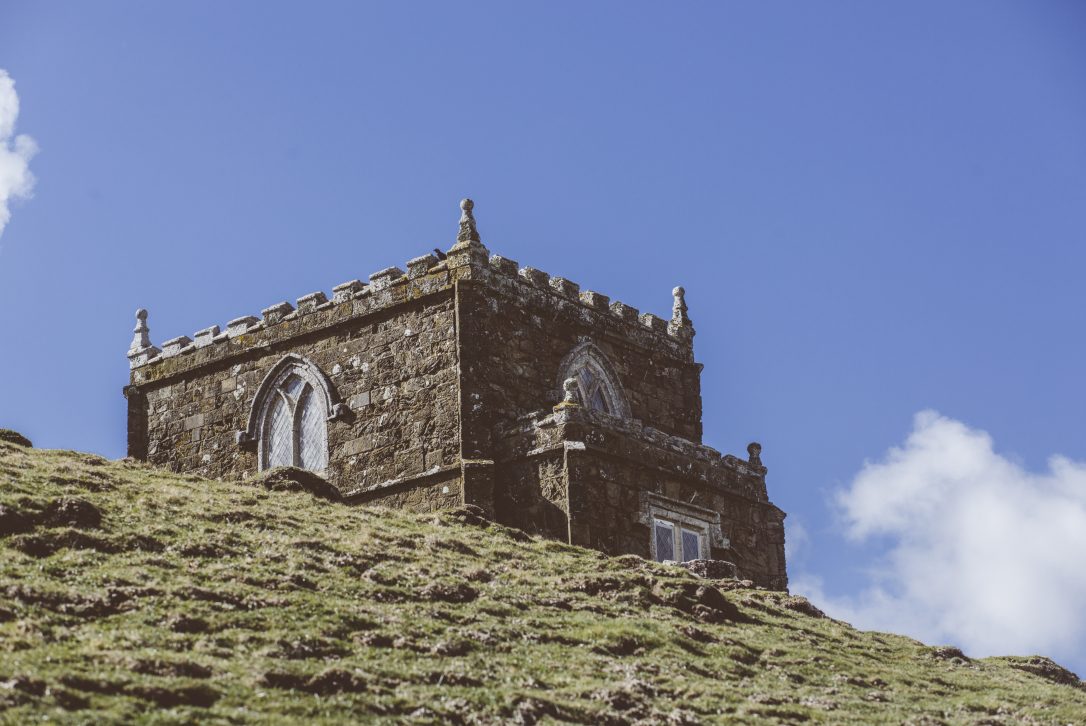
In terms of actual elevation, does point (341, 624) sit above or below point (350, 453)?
below

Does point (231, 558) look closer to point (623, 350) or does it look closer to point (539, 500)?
point (539, 500)

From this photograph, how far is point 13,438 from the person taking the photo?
33.7 meters

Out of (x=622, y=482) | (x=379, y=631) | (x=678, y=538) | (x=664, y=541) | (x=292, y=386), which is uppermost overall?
(x=292, y=386)

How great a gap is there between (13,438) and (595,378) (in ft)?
44.1

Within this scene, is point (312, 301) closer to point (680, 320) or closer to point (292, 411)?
point (292, 411)

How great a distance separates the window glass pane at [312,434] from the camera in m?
39.8

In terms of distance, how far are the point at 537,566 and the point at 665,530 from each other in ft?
26.9

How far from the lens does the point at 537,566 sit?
1169 inches

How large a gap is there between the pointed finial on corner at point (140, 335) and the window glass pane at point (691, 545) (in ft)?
48.2

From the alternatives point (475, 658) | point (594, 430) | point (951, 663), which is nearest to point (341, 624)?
point (475, 658)

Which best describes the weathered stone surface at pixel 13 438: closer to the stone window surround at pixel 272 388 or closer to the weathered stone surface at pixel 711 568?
the stone window surround at pixel 272 388

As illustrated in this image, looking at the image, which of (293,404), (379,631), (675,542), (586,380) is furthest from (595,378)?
(379,631)

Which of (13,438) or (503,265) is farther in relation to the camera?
(503,265)

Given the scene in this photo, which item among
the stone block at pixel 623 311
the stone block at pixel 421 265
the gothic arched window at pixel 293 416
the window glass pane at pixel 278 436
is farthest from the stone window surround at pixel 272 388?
the stone block at pixel 623 311
